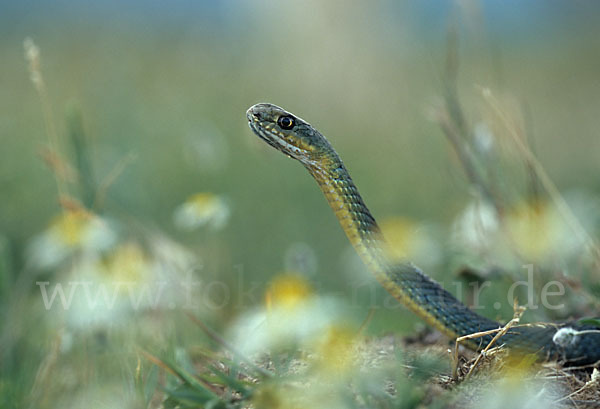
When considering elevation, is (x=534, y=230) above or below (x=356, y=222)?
below

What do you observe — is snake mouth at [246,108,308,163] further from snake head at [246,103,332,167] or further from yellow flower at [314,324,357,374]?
yellow flower at [314,324,357,374]

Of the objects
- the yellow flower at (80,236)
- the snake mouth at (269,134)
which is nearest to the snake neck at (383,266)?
the snake mouth at (269,134)

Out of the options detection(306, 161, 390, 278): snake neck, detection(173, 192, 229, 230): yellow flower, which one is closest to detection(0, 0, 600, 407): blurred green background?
detection(173, 192, 229, 230): yellow flower

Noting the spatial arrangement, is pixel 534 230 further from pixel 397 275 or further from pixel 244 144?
pixel 244 144

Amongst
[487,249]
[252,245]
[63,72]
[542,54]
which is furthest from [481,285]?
[542,54]

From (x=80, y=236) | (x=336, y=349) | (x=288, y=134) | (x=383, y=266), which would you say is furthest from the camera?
(x=80, y=236)

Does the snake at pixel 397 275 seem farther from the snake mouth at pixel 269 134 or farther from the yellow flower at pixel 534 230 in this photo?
the yellow flower at pixel 534 230

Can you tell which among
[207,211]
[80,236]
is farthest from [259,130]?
[80,236]
